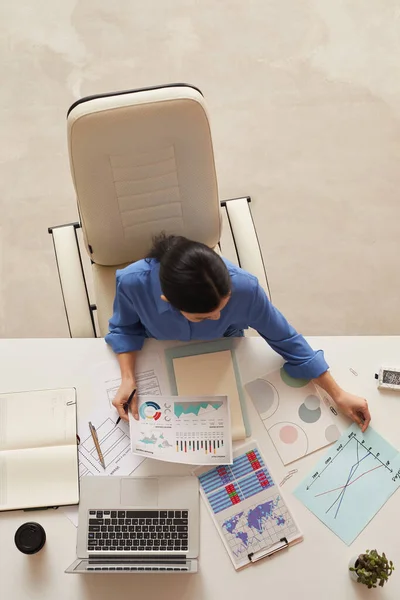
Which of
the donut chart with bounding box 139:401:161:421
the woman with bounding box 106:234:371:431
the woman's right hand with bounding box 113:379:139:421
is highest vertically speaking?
the woman with bounding box 106:234:371:431

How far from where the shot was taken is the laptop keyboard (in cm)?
129

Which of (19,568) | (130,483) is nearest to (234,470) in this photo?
(130,483)

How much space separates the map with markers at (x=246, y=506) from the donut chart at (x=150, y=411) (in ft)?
0.55

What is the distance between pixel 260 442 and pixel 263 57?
1.80 metres

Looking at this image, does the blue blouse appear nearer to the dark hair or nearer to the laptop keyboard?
the dark hair

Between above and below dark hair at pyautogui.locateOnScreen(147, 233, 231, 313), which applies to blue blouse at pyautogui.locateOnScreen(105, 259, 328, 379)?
below

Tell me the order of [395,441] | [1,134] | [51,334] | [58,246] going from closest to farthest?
[395,441] → [58,246] → [51,334] → [1,134]

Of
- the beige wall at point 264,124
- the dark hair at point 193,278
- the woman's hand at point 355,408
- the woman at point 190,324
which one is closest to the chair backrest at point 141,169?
the woman at point 190,324

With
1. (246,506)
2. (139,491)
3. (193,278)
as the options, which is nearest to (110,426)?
(139,491)

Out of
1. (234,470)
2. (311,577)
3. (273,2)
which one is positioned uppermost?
(273,2)

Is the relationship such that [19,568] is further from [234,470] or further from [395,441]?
[395,441]

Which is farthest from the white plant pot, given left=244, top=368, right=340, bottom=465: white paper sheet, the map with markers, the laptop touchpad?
the laptop touchpad

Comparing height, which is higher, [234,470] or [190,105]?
[190,105]

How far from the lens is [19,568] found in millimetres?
1286
